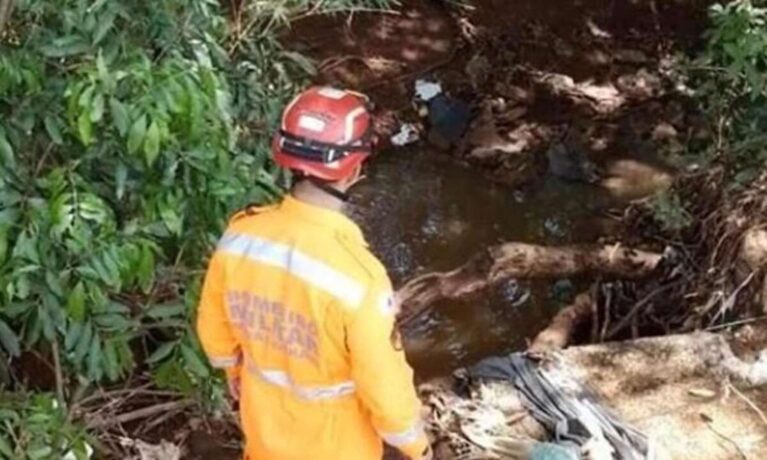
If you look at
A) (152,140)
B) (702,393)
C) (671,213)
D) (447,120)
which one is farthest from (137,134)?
(447,120)

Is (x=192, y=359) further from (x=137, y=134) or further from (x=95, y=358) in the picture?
(x=137, y=134)

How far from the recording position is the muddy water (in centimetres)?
558

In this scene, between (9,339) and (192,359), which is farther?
(192,359)

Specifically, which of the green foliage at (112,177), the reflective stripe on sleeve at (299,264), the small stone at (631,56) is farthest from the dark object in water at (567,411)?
A: the small stone at (631,56)

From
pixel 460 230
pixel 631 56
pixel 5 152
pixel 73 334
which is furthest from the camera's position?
pixel 631 56

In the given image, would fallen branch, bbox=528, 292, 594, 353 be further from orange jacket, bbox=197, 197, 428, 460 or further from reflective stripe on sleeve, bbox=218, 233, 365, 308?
reflective stripe on sleeve, bbox=218, 233, 365, 308

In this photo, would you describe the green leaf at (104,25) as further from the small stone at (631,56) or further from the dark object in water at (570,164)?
the small stone at (631,56)

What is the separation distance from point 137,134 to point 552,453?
1.65m

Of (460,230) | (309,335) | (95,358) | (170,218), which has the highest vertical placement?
(309,335)

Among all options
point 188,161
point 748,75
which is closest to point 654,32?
point 748,75

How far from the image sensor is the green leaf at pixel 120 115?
111 inches

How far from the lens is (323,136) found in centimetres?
249

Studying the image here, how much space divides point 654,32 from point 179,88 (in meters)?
5.39

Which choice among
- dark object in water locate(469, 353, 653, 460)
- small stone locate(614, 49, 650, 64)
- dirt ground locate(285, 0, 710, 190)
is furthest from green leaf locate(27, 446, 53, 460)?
small stone locate(614, 49, 650, 64)
